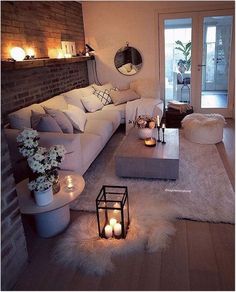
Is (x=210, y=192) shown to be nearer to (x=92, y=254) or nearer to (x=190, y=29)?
(x=92, y=254)

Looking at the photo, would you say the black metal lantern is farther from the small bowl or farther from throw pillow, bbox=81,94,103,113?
throw pillow, bbox=81,94,103,113

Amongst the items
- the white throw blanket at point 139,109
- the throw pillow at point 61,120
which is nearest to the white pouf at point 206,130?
the white throw blanket at point 139,109

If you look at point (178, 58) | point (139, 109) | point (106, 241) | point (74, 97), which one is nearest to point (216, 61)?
point (178, 58)

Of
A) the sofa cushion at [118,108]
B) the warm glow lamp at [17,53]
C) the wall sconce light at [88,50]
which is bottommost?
the sofa cushion at [118,108]

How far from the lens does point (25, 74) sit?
11.3 feet

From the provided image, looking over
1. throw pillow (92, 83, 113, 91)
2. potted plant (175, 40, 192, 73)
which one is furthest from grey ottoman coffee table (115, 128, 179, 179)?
potted plant (175, 40, 192, 73)

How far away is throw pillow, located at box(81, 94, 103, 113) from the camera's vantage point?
440 centimetres

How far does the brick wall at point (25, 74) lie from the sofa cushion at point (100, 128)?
0.84 metres

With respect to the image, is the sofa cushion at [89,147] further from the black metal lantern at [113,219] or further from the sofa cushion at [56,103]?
the black metal lantern at [113,219]

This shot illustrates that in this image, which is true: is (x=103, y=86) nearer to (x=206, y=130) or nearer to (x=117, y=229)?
(x=206, y=130)

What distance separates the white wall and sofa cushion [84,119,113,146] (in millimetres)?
1966

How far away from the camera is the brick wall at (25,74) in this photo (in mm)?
1710

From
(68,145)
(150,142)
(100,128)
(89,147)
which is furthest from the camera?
(100,128)

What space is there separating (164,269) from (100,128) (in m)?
2.16
